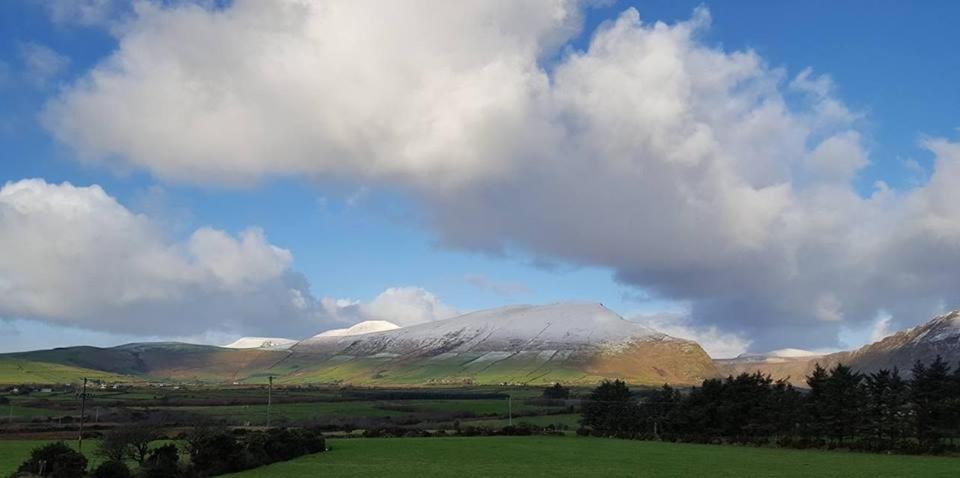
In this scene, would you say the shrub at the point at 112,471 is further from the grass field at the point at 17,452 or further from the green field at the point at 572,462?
the green field at the point at 572,462

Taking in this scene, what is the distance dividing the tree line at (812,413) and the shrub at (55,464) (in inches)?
3062

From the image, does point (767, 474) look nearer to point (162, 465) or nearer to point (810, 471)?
point (810, 471)

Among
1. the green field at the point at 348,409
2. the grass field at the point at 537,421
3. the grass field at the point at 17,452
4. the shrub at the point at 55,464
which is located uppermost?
the shrub at the point at 55,464

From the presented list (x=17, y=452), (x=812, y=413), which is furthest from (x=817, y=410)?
(x=17, y=452)

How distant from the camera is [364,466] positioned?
6781 centimetres

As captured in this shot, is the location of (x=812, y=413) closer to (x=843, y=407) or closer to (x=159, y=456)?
(x=843, y=407)

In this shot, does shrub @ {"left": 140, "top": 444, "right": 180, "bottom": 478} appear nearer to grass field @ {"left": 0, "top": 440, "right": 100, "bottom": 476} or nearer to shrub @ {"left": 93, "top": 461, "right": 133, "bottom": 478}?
shrub @ {"left": 93, "top": 461, "right": 133, "bottom": 478}

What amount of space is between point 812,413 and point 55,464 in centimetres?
8325

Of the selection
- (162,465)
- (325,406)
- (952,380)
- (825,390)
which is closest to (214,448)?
(162,465)

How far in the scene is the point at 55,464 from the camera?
56906 millimetres

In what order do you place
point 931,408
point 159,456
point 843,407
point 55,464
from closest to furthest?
point 55,464 < point 159,456 < point 931,408 < point 843,407

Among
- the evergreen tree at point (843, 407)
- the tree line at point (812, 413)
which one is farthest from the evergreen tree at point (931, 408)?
the evergreen tree at point (843, 407)

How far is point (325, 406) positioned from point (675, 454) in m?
112

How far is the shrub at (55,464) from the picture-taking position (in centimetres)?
5606
